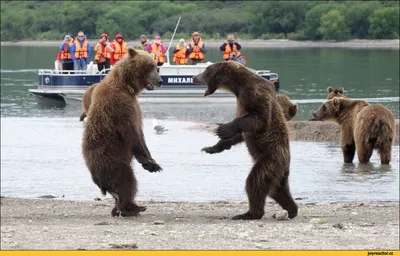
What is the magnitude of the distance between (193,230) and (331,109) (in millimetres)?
9625

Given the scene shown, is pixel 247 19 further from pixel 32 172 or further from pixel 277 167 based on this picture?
pixel 277 167

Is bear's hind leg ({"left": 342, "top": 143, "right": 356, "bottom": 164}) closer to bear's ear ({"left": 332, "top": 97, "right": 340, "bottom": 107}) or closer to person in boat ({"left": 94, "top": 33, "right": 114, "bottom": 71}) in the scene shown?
bear's ear ({"left": 332, "top": 97, "right": 340, "bottom": 107})

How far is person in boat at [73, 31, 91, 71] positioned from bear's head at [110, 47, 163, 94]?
23.7m

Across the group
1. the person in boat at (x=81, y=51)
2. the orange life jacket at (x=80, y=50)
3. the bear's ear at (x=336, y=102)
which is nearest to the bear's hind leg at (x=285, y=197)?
the bear's ear at (x=336, y=102)

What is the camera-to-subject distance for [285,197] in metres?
9.95

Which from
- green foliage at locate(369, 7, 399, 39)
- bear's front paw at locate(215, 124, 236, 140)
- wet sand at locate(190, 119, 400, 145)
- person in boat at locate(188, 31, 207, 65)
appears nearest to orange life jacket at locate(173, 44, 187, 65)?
person in boat at locate(188, 31, 207, 65)

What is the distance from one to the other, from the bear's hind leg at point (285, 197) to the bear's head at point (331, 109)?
8089 millimetres

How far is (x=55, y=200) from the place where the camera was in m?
14.2

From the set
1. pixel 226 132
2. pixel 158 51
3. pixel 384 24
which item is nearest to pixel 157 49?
pixel 158 51

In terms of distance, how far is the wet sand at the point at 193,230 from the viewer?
8.12 m

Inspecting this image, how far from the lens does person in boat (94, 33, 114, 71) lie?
32.2 metres

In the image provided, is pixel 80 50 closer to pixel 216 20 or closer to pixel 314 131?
pixel 314 131

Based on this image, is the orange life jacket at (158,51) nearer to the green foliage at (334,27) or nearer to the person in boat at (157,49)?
the person in boat at (157,49)

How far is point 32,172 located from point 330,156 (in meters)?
6.04
